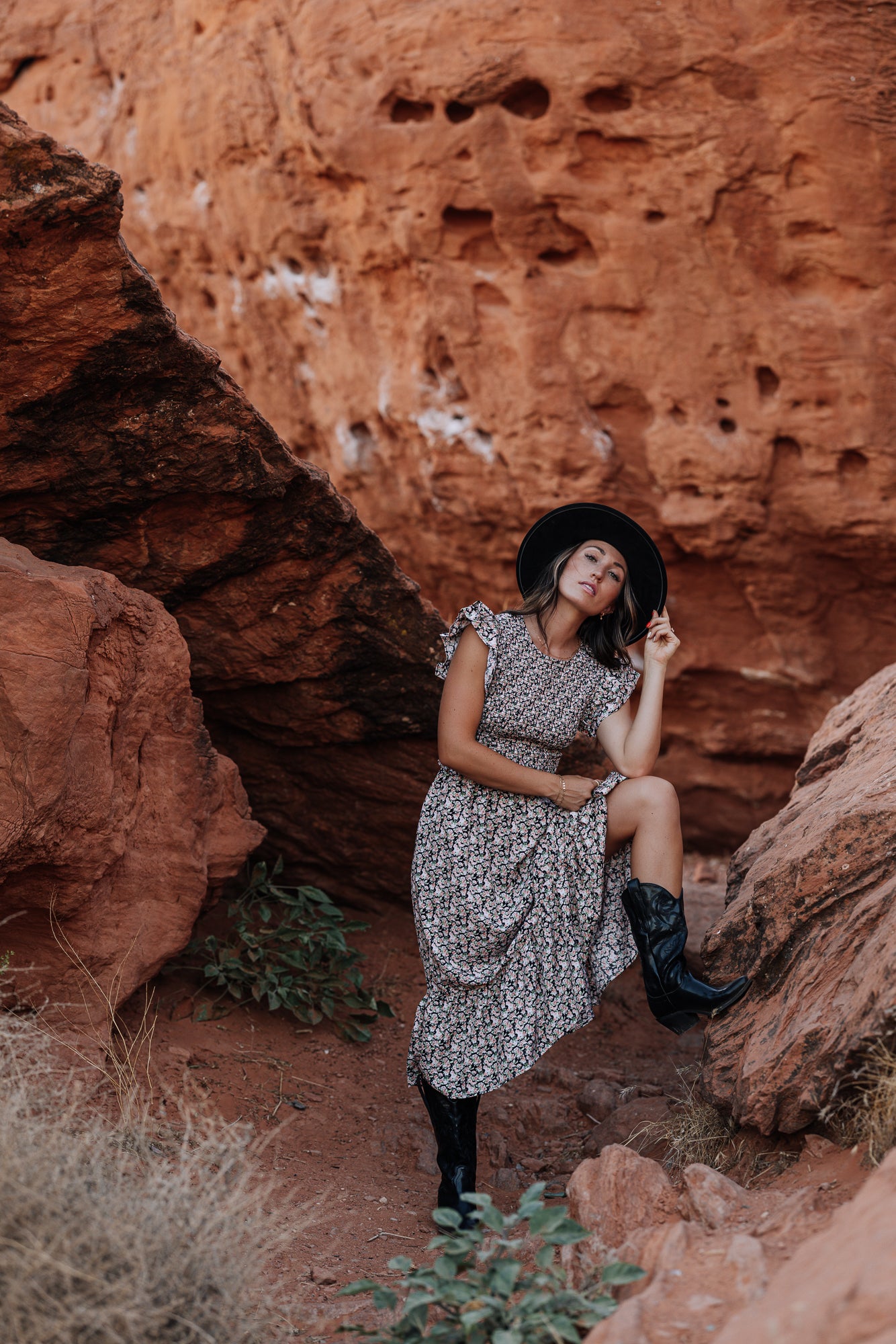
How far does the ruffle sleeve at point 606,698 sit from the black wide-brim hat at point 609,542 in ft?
0.41

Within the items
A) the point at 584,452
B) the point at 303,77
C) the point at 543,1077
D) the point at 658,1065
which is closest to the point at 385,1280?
the point at 543,1077

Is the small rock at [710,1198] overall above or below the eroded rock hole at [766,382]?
below

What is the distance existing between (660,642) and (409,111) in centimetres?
399

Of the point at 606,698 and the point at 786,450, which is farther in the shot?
the point at 786,450

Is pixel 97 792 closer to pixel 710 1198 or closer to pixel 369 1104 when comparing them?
pixel 369 1104

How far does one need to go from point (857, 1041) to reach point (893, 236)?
422 centimetres

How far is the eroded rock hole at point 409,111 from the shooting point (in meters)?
6.02

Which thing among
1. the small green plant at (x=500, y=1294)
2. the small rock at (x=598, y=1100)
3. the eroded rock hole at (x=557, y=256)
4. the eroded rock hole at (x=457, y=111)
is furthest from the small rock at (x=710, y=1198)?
the eroded rock hole at (x=457, y=111)

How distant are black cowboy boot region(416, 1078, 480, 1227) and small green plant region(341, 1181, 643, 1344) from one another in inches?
34.9

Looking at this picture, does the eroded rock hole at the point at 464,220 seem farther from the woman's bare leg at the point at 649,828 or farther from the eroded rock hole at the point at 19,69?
the woman's bare leg at the point at 649,828

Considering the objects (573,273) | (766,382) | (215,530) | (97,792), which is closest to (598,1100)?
(97,792)

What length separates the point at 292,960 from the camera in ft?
13.7

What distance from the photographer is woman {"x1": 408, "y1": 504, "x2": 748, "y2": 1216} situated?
321 centimetres

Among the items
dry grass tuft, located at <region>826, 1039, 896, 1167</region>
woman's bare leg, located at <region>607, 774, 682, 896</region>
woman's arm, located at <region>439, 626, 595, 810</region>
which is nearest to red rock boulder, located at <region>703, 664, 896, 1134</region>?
dry grass tuft, located at <region>826, 1039, 896, 1167</region>
